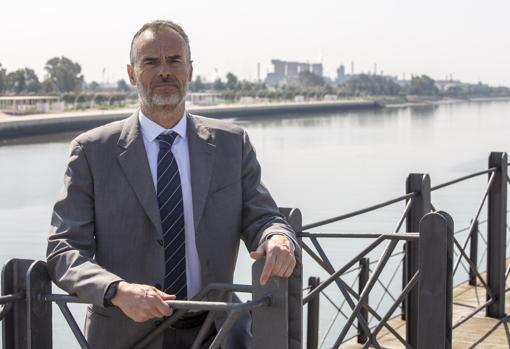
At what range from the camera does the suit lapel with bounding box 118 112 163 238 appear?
2.51 m

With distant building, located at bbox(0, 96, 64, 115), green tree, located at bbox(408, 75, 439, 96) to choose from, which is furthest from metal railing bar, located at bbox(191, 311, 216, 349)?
green tree, located at bbox(408, 75, 439, 96)

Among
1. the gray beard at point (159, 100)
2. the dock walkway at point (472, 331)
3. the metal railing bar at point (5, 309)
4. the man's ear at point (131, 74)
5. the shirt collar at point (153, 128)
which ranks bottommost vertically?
the dock walkway at point (472, 331)

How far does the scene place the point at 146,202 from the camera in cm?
251

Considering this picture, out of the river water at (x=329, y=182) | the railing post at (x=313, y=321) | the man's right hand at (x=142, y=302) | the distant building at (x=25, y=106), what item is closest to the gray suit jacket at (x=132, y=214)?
the man's right hand at (x=142, y=302)

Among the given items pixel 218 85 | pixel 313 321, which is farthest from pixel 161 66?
pixel 218 85

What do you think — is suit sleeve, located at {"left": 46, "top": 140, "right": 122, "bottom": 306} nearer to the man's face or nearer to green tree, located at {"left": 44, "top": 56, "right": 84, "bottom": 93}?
the man's face

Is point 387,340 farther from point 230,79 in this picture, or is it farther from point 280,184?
point 230,79

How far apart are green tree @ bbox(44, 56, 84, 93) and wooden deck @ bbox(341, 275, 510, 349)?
108516 mm

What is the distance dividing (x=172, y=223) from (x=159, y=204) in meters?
0.06

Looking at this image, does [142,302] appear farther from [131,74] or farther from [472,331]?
[472,331]

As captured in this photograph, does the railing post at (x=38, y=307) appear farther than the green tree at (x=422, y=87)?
No

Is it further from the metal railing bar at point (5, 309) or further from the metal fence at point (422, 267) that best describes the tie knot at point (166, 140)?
the metal fence at point (422, 267)

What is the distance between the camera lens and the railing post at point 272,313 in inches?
90.5

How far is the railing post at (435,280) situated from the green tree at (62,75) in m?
111
